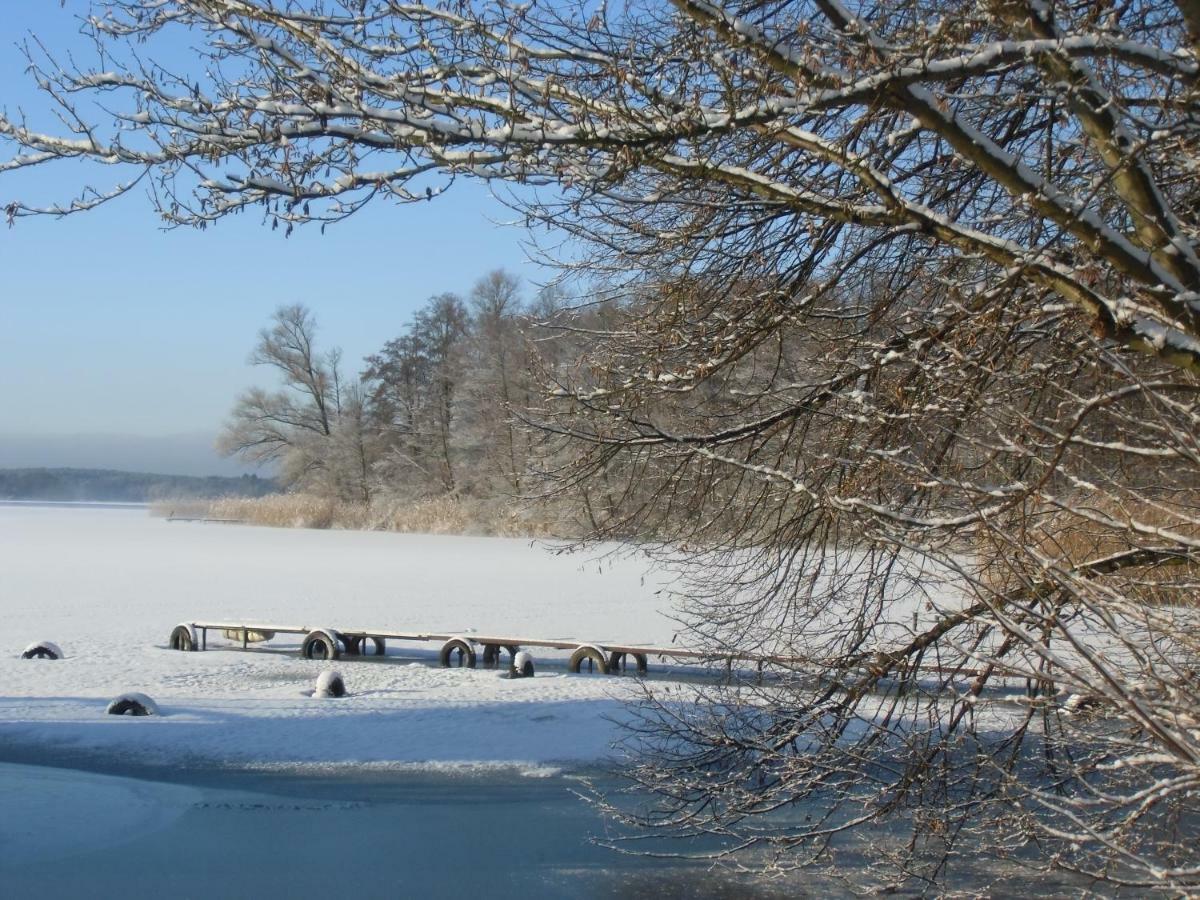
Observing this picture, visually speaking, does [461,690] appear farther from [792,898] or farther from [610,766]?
[792,898]

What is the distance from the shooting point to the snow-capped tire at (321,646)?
1712cm

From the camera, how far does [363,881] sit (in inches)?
308

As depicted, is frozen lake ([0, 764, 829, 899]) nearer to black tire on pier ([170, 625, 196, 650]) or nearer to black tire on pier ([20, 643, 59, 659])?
black tire on pier ([20, 643, 59, 659])

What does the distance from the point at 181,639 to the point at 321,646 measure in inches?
80.3

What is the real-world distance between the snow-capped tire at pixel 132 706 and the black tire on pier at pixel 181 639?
4.86 m

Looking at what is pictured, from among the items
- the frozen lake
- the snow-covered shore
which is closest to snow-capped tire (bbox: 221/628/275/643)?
the snow-covered shore

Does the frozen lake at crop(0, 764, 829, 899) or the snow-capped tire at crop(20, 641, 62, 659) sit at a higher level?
the snow-capped tire at crop(20, 641, 62, 659)

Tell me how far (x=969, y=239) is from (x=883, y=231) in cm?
217

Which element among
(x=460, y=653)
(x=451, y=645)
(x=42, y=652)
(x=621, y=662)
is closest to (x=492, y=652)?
(x=460, y=653)

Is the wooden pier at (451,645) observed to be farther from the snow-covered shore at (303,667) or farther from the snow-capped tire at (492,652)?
the snow-covered shore at (303,667)

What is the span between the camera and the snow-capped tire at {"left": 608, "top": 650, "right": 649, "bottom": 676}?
15.5 metres

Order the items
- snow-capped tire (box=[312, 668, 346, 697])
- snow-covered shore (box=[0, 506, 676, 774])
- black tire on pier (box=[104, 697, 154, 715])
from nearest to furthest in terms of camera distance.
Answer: snow-covered shore (box=[0, 506, 676, 774]), black tire on pier (box=[104, 697, 154, 715]), snow-capped tire (box=[312, 668, 346, 697])

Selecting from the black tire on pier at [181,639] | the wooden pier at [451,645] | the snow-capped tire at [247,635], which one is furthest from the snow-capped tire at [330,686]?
the black tire on pier at [181,639]

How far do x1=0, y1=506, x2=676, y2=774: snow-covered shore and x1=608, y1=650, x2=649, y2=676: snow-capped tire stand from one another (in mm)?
717
